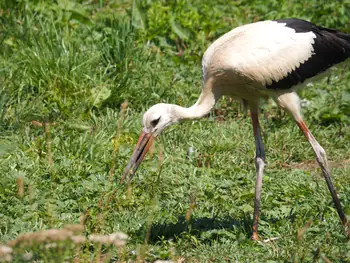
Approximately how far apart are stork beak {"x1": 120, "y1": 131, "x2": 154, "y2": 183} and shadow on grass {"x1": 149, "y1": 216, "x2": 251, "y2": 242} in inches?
17.7

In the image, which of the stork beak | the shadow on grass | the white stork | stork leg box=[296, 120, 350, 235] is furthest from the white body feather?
the shadow on grass

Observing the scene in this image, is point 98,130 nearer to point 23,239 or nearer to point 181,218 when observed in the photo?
point 181,218

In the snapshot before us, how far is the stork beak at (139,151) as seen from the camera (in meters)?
5.78

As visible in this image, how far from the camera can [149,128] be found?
5.78 metres

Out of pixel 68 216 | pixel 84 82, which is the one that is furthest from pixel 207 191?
pixel 84 82

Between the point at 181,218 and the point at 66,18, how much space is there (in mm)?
3863

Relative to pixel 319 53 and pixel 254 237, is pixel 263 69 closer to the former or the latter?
pixel 319 53

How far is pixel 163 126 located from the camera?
583 centimetres

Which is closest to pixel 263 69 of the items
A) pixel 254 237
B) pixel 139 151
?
pixel 139 151

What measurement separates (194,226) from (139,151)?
70 cm

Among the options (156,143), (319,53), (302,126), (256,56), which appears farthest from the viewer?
(156,143)

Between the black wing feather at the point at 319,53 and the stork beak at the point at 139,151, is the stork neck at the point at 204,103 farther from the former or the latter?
the black wing feather at the point at 319,53

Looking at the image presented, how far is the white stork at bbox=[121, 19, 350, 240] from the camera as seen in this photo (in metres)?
5.74

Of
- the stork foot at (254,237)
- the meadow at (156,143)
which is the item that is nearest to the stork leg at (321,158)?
the meadow at (156,143)
